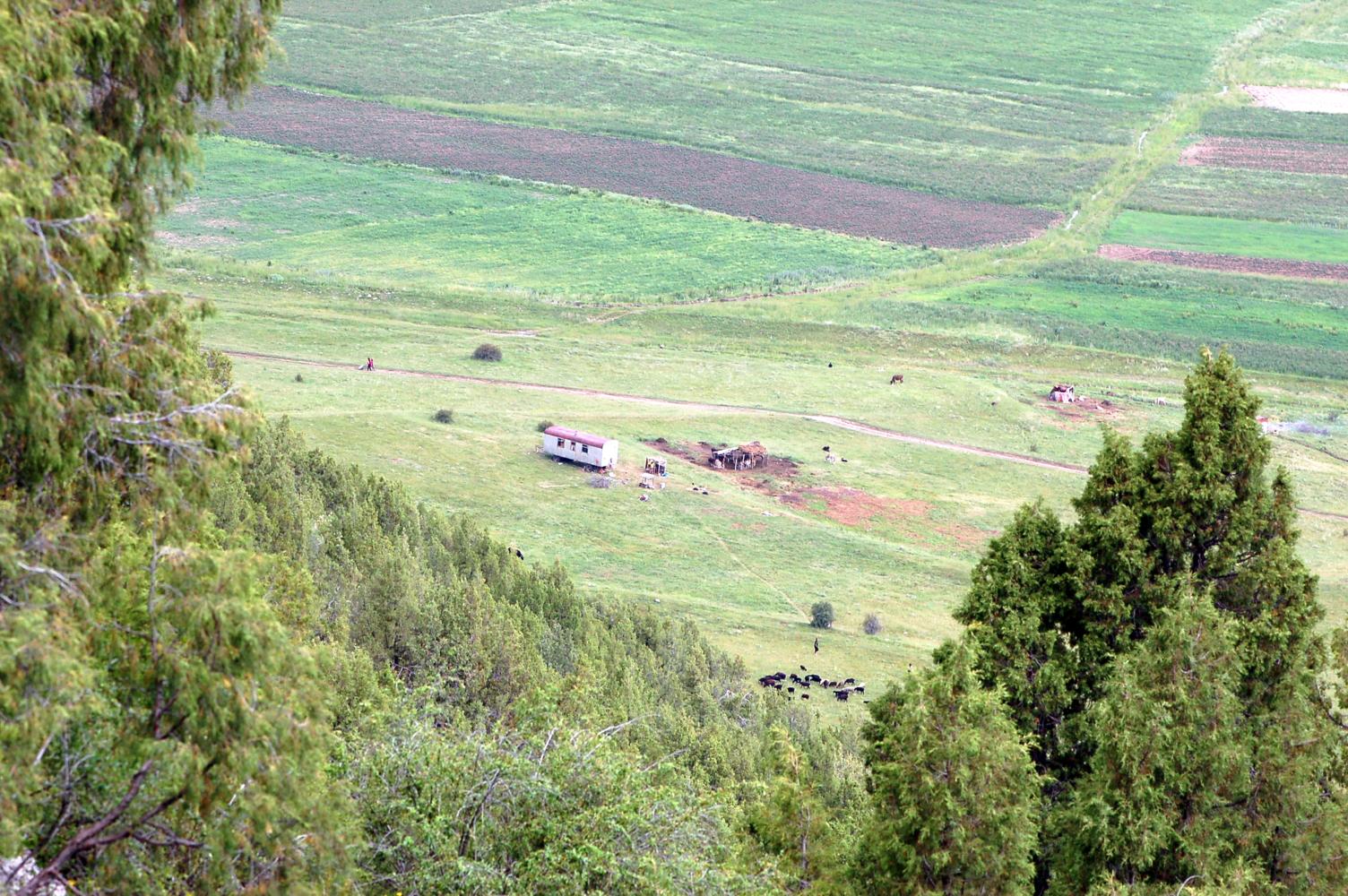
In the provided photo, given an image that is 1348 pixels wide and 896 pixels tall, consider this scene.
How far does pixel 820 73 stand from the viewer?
15762 cm

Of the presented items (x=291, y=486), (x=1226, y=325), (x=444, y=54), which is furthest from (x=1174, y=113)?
(x=291, y=486)

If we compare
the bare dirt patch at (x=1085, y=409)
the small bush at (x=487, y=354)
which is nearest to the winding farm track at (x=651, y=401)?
the small bush at (x=487, y=354)

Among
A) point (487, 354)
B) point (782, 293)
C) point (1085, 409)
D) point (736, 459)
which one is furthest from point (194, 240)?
point (1085, 409)

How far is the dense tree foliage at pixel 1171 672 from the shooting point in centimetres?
1783

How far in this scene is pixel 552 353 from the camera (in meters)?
84.6

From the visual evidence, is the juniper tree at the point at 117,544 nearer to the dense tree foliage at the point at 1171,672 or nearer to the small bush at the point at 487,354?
the dense tree foliage at the point at 1171,672

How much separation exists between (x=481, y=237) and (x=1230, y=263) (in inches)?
2067

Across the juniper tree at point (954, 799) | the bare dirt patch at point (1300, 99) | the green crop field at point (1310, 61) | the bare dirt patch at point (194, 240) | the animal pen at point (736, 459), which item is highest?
the green crop field at point (1310, 61)

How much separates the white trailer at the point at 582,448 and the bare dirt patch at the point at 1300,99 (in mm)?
112185

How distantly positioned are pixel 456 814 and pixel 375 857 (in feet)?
2.64

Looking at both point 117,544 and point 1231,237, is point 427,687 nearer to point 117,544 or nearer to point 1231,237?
point 117,544

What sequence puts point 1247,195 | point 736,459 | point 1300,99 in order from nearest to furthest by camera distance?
point 736,459 → point 1247,195 → point 1300,99

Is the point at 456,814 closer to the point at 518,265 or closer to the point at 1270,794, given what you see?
the point at 1270,794

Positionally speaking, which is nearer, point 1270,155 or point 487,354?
point 487,354
